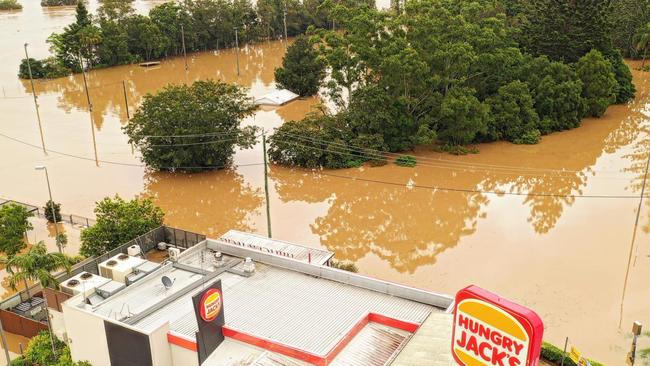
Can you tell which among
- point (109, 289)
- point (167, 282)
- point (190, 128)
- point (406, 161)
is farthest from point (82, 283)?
point (406, 161)

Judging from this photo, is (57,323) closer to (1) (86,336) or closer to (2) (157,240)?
(1) (86,336)

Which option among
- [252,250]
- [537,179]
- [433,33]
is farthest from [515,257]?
[433,33]

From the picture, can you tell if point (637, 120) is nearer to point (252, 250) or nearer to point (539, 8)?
point (539, 8)

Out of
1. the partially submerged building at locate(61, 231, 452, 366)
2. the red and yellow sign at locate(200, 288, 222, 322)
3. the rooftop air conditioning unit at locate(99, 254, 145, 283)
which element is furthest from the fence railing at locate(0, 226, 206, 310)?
the red and yellow sign at locate(200, 288, 222, 322)

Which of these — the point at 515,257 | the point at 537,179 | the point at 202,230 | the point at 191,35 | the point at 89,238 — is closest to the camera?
the point at 89,238

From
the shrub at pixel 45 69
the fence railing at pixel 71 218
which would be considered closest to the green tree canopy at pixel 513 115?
the fence railing at pixel 71 218

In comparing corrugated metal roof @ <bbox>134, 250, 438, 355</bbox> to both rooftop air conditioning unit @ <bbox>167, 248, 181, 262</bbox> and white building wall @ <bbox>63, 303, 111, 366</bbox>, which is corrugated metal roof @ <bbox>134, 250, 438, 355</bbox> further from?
rooftop air conditioning unit @ <bbox>167, 248, 181, 262</bbox>
